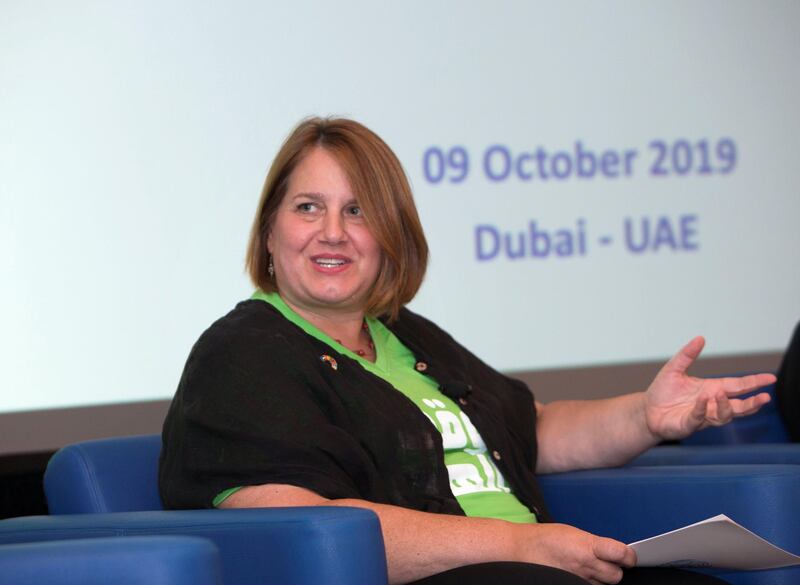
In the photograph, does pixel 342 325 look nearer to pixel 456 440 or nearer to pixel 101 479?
pixel 456 440

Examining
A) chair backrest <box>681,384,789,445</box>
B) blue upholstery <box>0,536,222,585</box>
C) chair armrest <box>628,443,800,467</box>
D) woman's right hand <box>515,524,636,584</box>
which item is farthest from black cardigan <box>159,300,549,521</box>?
chair backrest <box>681,384,789,445</box>

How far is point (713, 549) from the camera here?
198 cm

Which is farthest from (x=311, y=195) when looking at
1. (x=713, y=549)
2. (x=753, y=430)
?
(x=753, y=430)

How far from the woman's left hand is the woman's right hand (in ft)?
1.36

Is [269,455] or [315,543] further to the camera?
[269,455]

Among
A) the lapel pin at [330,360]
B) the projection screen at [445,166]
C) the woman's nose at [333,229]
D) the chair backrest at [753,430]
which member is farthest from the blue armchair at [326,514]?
the projection screen at [445,166]

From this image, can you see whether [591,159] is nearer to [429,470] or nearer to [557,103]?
[557,103]

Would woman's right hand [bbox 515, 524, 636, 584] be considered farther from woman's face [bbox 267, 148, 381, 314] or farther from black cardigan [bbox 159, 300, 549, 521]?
woman's face [bbox 267, 148, 381, 314]

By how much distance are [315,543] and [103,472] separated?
1.94ft

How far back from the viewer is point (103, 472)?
2.12m

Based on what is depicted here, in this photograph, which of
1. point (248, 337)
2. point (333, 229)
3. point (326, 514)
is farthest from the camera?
point (333, 229)

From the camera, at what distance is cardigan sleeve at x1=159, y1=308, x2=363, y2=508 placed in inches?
76.8

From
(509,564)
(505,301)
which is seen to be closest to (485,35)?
(505,301)

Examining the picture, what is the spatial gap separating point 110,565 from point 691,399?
125 cm
